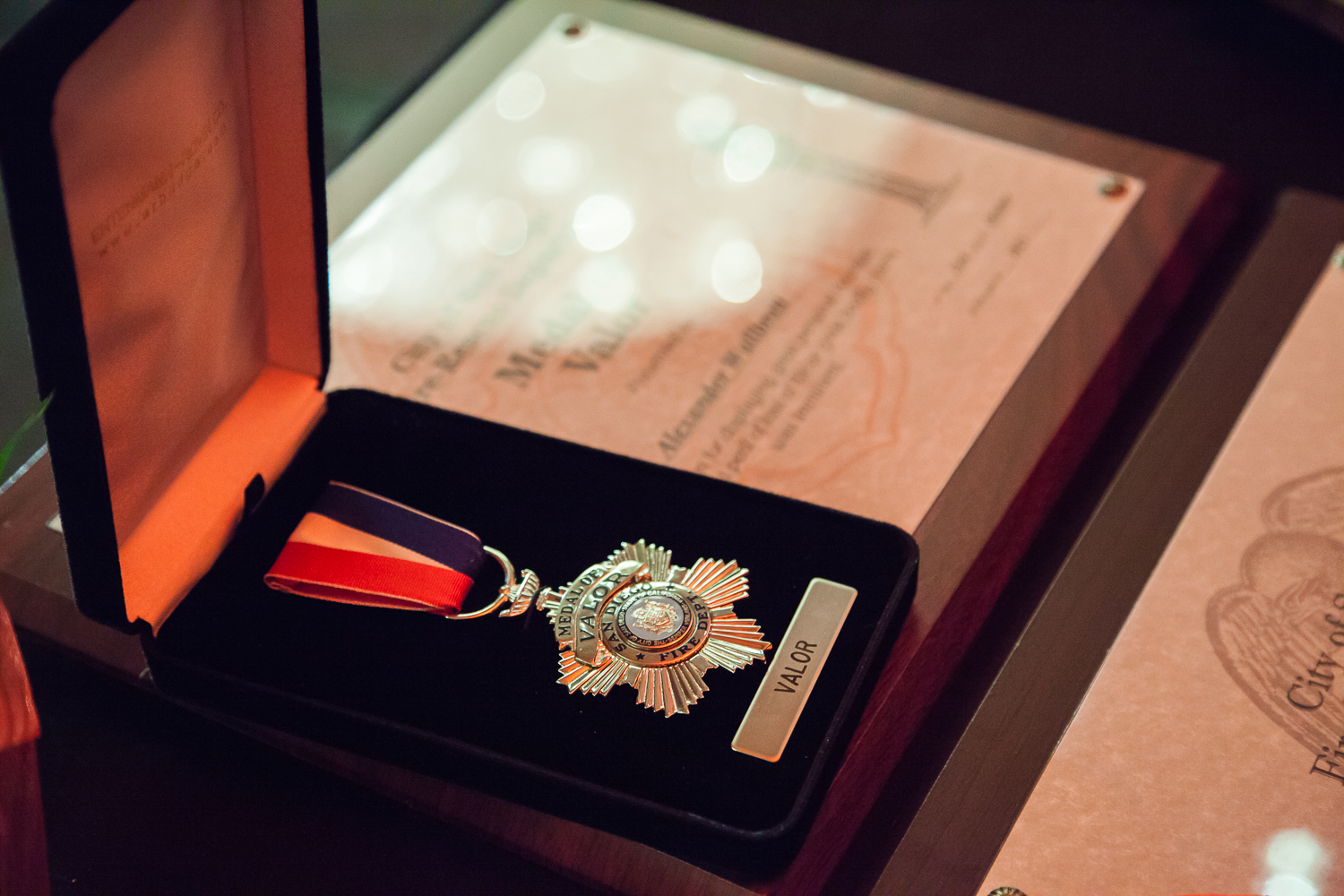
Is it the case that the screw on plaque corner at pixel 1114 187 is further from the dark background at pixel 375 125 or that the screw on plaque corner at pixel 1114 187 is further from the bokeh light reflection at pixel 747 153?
the bokeh light reflection at pixel 747 153

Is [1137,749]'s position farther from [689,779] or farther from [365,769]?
[365,769]

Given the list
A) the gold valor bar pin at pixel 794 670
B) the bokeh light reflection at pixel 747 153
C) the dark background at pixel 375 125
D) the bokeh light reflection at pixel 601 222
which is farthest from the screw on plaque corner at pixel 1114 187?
the gold valor bar pin at pixel 794 670

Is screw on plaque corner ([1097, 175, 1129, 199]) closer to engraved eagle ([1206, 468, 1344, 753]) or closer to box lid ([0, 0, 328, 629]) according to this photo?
engraved eagle ([1206, 468, 1344, 753])

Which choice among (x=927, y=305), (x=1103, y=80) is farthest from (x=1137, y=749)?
(x=1103, y=80)

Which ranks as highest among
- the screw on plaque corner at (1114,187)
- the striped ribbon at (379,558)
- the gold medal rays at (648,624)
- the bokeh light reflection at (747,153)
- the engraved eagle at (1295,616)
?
the screw on plaque corner at (1114,187)

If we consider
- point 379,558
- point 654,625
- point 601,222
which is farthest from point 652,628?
point 601,222

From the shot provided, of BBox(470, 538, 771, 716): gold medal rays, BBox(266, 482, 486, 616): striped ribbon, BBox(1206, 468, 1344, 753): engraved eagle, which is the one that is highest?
BBox(1206, 468, 1344, 753): engraved eagle

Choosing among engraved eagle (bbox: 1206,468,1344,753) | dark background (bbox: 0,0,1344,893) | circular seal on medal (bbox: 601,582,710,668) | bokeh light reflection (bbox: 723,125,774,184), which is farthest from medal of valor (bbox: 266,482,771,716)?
bokeh light reflection (bbox: 723,125,774,184)
